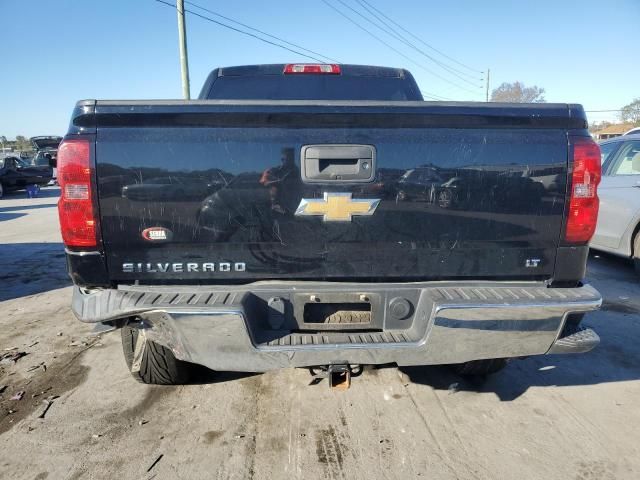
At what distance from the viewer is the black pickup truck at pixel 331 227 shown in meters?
2.10

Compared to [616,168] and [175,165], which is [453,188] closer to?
[175,165]

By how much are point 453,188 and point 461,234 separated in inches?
9.9

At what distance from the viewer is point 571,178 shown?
2229 millimetres

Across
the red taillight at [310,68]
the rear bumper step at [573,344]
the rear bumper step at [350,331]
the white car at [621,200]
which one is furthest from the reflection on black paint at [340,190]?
the white car at [621,200]

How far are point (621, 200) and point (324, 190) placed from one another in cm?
568

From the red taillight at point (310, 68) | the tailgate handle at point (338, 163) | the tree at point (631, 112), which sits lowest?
the tailgate handle at point (338, 163)

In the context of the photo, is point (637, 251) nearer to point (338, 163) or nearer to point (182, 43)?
point (338, 163)

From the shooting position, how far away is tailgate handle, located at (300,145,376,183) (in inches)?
84.4

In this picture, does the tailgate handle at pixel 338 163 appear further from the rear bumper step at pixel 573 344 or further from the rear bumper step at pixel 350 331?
the rear bumper step at pixel 573 344

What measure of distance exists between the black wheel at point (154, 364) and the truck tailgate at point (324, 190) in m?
0.71

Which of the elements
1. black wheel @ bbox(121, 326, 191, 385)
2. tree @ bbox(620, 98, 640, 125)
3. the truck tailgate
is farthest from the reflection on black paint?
tree @ bbox(620, 98, 640, 125)

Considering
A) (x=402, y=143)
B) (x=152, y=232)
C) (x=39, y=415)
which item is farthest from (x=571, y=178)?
(x=39, y=415)

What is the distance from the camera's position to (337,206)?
7.13 ft

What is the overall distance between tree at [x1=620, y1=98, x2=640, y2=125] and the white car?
57642 mm
